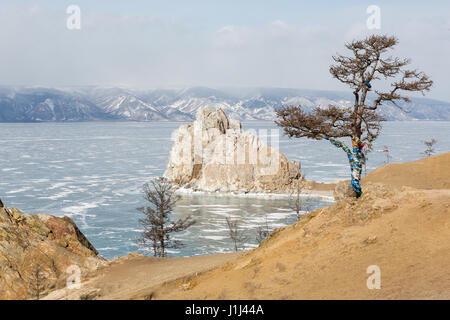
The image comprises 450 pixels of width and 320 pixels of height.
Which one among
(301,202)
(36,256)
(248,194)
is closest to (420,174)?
(301,202)

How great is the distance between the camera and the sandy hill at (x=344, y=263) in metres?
12.2

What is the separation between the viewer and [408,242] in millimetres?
14023

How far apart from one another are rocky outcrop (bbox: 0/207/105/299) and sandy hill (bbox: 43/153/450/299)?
87.0 inches

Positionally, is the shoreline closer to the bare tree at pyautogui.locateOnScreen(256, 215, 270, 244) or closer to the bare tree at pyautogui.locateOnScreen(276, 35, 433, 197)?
the bare tree at pyautogui.locateOnScreen(256, 215, 270, 244)

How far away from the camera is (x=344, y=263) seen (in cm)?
1370

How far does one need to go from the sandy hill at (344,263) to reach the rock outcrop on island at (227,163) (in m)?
72.0

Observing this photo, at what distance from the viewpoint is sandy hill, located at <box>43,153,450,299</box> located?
12211 mm

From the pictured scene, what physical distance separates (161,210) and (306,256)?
76.0 feet

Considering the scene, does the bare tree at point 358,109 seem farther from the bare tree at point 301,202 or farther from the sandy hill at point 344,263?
the bare tree at point 301,202

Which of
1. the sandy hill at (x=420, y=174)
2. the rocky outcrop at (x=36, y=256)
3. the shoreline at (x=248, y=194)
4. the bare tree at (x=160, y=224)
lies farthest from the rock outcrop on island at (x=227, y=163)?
the rocky outcrop at (x=36, y=256)

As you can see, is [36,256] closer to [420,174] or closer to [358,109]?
[358,109]
